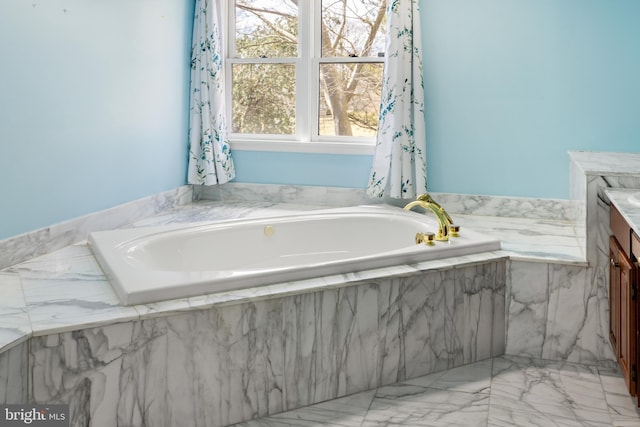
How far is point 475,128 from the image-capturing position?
143 inches

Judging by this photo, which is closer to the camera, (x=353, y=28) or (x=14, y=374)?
(x=14, y=374)

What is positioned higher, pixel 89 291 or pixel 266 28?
pixel 266 28

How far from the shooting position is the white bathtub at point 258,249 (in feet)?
7.21

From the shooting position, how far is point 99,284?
91.0 inches

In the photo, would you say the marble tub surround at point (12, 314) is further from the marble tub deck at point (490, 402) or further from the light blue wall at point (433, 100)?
the marble tub deck at point (490, 402)

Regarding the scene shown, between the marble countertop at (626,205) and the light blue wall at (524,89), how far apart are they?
0.99m

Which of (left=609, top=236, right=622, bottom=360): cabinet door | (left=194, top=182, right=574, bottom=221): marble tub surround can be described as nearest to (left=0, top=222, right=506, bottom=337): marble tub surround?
(left=609, top=236, right=622, bottom=360): cabinet door

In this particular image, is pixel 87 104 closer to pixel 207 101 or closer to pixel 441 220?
pixel 207 101

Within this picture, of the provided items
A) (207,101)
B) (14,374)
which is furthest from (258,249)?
(14,374)

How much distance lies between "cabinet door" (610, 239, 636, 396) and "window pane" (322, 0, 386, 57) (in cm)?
192

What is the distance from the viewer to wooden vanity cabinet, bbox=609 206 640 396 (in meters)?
2.07

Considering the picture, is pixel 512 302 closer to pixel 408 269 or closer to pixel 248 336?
pixel 408 269

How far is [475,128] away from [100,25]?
2.05m

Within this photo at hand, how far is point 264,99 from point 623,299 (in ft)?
8.29
